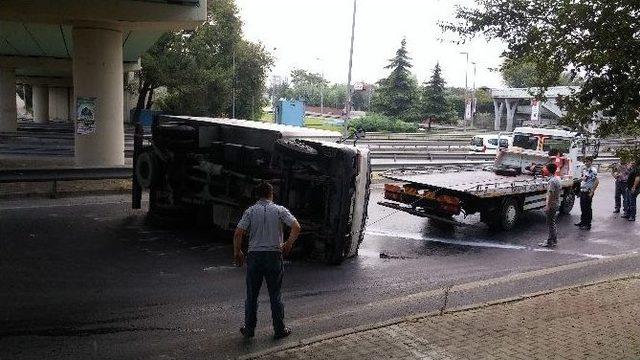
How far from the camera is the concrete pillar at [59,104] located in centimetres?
7212

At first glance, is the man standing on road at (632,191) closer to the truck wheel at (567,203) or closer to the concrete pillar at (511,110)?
the truck wheel at (567,203)

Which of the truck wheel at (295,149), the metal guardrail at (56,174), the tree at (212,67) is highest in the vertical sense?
the tree at (212,67)

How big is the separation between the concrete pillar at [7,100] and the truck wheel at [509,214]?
3574 cm

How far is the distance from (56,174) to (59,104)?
65.8 meters

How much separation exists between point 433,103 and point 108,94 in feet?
157

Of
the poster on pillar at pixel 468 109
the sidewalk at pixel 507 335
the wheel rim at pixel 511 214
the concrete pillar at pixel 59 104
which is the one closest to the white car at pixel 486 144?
the wheel rim at pixel 511 214

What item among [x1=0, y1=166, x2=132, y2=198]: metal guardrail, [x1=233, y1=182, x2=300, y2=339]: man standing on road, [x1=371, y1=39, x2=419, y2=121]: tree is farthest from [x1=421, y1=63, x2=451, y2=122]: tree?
[x1=233, y1=182, x2=300, y2=339]: man standing on road

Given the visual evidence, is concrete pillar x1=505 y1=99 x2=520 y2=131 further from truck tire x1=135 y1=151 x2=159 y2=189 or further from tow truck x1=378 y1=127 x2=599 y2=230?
truck tire x1=135 y1=151 x2=159 y2=189

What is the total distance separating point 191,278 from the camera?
27.3 ft

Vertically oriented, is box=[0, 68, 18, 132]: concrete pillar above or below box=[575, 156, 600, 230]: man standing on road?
above

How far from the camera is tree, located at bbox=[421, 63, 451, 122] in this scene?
60.6m

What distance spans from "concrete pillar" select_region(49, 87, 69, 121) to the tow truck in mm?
66684

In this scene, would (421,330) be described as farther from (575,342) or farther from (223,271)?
(223,271)

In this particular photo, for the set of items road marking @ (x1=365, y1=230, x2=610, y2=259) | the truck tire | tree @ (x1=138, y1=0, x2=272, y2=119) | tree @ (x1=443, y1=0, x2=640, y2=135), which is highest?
tree @ (x1=138, y1=0, x2=272, y2=119)
